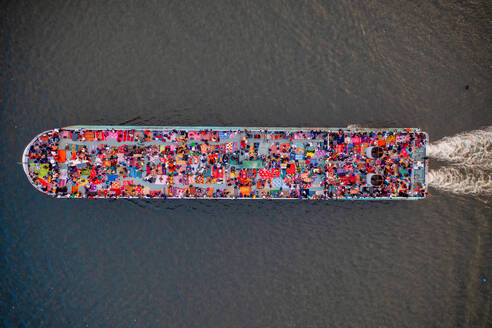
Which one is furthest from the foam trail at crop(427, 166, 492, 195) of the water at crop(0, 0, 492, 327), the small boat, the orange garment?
the orange garment

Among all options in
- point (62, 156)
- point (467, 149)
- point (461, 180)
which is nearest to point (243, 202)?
point (62, 156)

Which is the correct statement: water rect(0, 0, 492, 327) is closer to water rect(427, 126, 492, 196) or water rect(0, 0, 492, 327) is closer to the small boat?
water rect(427, 126, 492, 196)

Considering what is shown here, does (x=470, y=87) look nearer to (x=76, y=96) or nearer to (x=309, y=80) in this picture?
(x=309, y=80)

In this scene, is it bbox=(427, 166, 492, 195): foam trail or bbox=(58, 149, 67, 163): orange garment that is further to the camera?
bbox=(427, 166, 492, 195): foam trail

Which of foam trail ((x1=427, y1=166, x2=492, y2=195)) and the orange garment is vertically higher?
the orange garment

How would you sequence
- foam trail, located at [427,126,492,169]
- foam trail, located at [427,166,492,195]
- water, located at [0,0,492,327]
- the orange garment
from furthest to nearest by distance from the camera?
foam trail, located at [427,126,492,169]
foam trail, located at [427,166,492,195]
water, located at [0,0,492,327]
the orange garment

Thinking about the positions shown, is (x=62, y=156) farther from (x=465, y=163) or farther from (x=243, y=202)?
(x=465, y=163)

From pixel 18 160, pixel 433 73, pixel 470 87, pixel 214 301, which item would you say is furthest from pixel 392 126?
pixel 18 160
